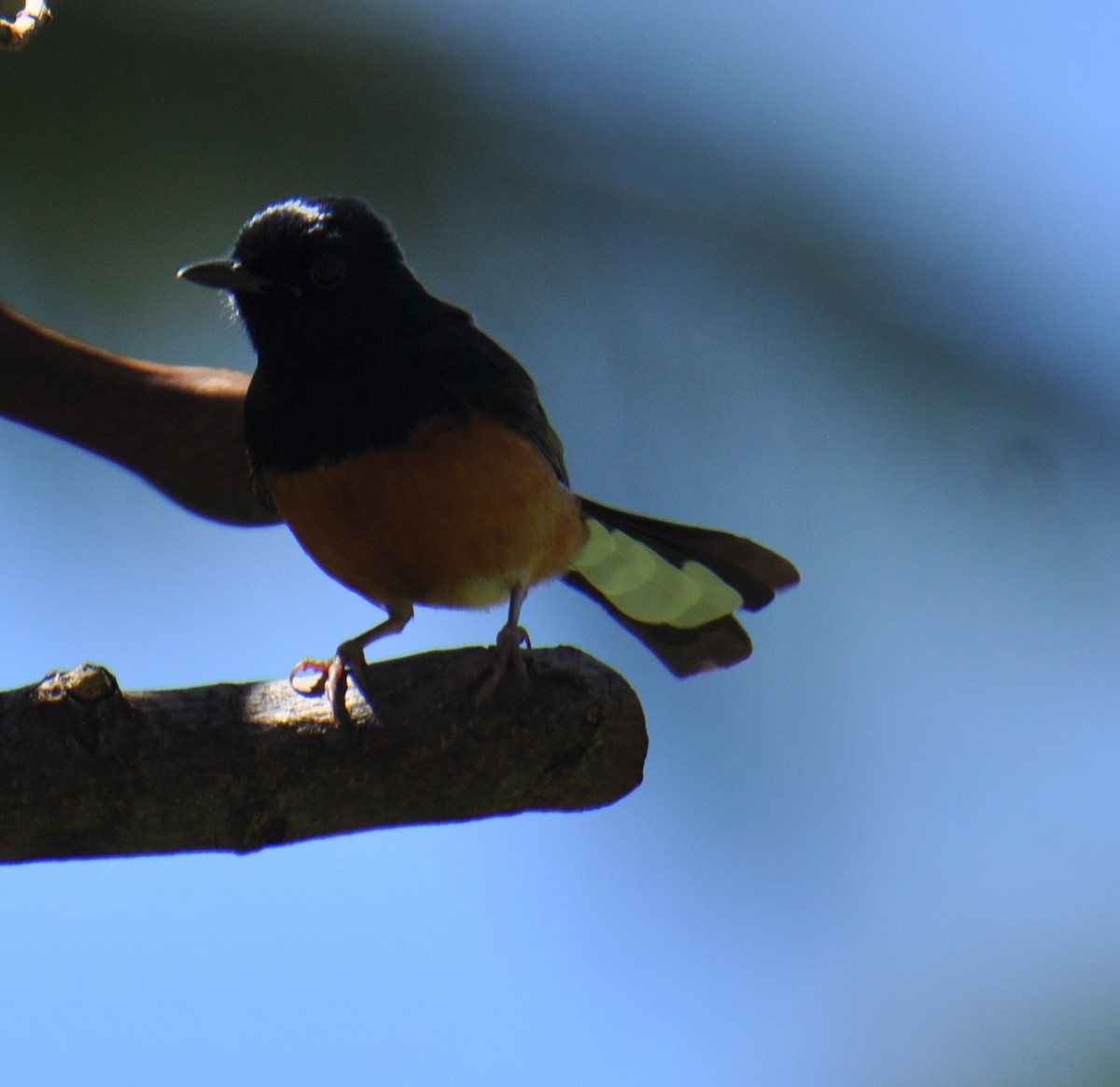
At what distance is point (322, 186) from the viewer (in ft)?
11.5

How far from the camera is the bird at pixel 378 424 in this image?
2.31 meters

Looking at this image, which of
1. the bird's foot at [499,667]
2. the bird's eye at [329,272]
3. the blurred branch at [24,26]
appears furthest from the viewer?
the bird's eye at [329,272]

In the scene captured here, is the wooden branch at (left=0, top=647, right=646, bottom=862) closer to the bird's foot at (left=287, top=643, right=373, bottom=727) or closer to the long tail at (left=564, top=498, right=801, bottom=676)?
the bird's foot at (left=287, top=643, right=373, bottom=727)

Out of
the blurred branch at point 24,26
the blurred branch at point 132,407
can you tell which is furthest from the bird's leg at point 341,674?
the blurred branch at point 24,26

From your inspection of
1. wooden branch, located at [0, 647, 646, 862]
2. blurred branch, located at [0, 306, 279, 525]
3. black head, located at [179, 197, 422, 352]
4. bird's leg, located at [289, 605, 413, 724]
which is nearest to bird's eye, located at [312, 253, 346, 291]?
black head, located at [179, 197, 422, 352]

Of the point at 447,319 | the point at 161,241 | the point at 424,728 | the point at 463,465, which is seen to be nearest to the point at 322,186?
the point at 161,241

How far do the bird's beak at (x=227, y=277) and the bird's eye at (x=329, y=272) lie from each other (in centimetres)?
9

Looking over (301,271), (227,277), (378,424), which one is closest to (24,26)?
(227,277)

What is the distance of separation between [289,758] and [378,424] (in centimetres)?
71

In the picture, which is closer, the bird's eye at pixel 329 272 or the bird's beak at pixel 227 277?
the bird's beak at pixel 227 277

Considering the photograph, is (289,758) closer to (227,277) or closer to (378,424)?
(378,424)

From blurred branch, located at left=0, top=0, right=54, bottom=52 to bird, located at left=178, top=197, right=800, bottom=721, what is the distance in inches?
20.8

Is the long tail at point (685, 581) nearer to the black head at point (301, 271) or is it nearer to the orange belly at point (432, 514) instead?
the orange belly at point (432, 514)

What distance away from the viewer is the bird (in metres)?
2.31
